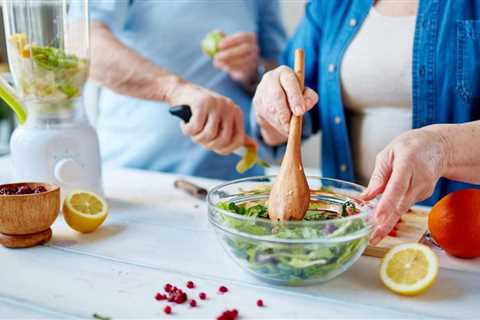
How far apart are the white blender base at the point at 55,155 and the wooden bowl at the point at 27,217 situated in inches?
5.4

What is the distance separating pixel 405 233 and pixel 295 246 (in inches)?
14.0

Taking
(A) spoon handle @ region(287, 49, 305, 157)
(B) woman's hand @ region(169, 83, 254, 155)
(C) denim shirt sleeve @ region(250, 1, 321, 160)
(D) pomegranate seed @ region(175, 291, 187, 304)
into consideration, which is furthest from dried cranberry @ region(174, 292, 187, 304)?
(C) denim shirt sleeve @ region(250, 1, 321, 160)

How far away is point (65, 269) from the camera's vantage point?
34.5 inches

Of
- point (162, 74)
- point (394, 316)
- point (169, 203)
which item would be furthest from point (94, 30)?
point (394, 316)

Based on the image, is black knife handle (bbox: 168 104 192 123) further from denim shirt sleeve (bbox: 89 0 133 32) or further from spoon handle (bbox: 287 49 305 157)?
denim shirt sleeve (bbox: 89 0 133 32)

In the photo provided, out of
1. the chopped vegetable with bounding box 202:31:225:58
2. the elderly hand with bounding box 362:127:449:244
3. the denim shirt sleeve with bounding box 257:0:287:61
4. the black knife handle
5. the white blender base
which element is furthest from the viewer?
the denim shirt sleeve with bounding box 257:0:287:61

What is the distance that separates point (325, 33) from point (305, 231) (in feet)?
2.68

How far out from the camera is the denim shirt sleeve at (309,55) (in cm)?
146

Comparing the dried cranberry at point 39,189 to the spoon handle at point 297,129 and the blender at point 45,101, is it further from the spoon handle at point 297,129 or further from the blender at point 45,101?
the spoon handle at point 297,129

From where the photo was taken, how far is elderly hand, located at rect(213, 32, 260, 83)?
5.25 feet

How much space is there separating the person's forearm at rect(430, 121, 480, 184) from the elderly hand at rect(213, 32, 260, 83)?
84cm

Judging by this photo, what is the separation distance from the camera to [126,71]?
4.69 ft

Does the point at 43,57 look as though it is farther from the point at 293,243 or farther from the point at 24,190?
the point at 293,243

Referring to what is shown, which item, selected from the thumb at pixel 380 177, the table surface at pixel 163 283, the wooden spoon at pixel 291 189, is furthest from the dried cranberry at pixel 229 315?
the thumb at pixel 380 177
